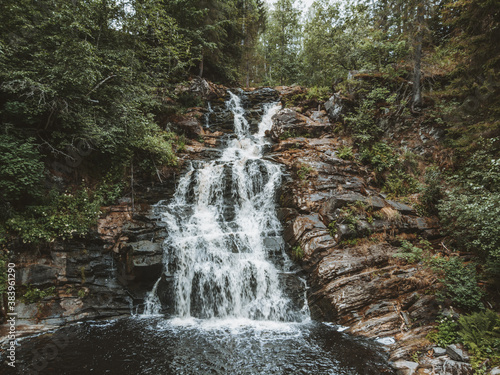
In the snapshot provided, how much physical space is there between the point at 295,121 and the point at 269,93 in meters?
7.32

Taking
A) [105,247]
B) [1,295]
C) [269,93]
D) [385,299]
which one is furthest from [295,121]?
[1,295]

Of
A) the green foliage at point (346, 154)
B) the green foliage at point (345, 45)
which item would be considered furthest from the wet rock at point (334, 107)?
the green foliage at point (346, 154)

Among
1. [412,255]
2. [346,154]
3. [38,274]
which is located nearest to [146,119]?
[38,274]

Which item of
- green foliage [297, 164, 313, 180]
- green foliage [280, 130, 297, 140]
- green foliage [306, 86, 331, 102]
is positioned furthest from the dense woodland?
green foliage [280, 130, 297, 140]

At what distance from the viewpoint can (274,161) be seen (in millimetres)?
13453

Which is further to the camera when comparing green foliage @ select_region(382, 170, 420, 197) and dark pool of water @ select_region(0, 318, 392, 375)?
green foliage @ select_region(382, 170, 420, 197)

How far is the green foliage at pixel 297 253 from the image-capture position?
8867mm

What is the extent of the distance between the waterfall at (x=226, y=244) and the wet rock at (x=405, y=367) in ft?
9.93

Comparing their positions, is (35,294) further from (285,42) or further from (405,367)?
(285,42)

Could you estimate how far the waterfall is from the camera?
822 cm

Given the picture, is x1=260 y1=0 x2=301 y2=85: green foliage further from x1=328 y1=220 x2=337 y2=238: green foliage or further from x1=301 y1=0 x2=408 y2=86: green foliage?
x1=328 y1=220 x2=337 y2=238: green foliage

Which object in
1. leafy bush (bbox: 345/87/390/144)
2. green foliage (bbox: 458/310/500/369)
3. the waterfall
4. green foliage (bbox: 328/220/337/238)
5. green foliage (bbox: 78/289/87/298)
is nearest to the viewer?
green foliage (bbox: 458/310/500/369)

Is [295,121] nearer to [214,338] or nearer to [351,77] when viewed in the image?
[351,77]

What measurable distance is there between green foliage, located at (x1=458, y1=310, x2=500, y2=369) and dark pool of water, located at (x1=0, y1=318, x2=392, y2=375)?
1659mm
